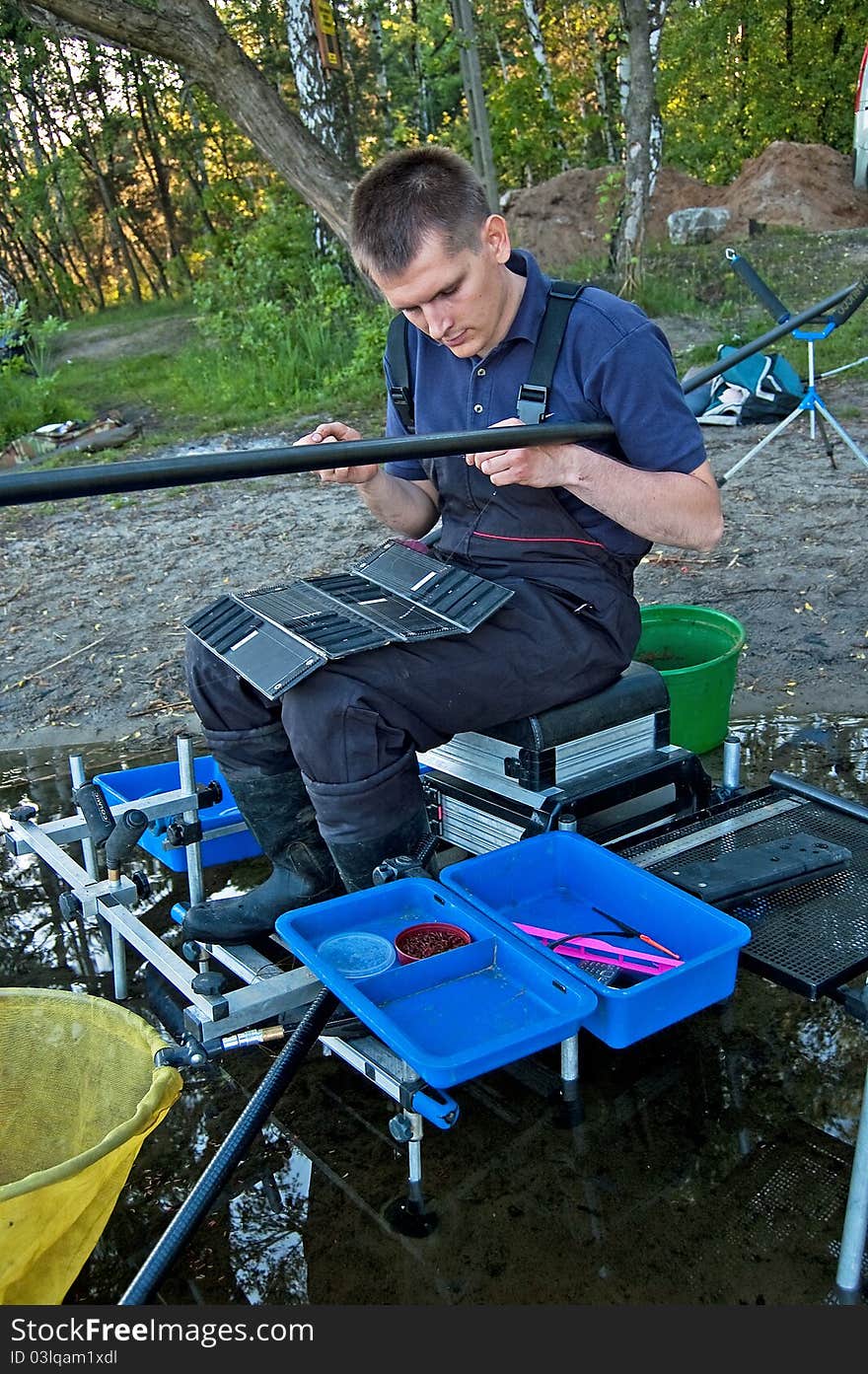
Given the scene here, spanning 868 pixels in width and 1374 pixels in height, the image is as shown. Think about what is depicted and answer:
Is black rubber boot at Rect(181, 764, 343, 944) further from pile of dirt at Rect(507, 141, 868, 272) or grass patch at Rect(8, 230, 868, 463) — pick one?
pile of dirt at Rect(507, 141, 868, 272)

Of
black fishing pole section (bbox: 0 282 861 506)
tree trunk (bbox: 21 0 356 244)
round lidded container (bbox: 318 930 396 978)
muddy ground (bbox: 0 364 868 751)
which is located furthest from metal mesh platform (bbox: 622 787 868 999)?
tree trunk (bbox: 21 0 356 244)

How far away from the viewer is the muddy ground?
4.52 meters

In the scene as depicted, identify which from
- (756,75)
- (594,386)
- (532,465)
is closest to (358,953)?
(532,465)

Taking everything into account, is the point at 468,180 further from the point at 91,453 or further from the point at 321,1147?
the point at 91,453

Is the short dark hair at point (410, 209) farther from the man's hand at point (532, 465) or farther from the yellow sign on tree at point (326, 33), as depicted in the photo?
the yellow sign on tree at point (326, 33)

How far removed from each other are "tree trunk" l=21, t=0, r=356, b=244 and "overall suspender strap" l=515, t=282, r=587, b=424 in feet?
19.8

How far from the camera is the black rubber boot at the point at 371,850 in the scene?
2.42m

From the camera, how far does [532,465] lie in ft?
7.52

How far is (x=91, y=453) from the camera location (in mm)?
9211

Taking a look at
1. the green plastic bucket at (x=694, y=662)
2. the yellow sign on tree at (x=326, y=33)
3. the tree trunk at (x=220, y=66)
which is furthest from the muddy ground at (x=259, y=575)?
the yellow sign on tree at (x=326, y=33)

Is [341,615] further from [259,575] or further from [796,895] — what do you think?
[259,575]

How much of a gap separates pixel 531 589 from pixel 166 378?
10745 mm

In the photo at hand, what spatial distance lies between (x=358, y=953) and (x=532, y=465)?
1000 millimetres

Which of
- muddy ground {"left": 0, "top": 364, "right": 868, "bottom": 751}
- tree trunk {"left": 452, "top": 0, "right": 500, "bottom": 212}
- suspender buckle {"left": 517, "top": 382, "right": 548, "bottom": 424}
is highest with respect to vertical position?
tree trunk {"left": 452, "top": 0, "right": 500, "bottom": 212}
